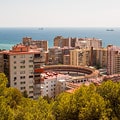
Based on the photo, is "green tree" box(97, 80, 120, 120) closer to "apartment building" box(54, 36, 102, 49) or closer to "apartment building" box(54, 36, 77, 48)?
"apartment building" box(54, 36, 102, 49)

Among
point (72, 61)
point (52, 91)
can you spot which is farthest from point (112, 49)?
point (52, 91)

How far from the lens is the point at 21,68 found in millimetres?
18875

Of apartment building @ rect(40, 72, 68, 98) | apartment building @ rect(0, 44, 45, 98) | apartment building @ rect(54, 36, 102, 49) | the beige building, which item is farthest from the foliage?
apartment building @ rect(54, 36, 102, 49)

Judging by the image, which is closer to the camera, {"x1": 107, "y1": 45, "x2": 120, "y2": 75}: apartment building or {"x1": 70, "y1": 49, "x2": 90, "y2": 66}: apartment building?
{"x1": 107, "y1": 45, "x2": 120, "y2": 75}: apartment building

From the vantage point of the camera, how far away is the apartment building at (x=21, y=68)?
1864 centimetres

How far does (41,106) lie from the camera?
8.52 metres

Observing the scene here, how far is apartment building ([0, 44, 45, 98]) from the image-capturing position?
18.6 m

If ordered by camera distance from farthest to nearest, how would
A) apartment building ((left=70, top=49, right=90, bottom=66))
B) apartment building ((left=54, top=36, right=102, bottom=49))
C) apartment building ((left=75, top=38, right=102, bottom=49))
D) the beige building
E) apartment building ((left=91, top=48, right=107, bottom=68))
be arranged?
apartment building ((left=54, top=36, right=102, bottom=49)) → apartment building ((left=75, top=38, right=102, bottom=49)) → apartment building ((left=91, top=48, right=107, bottom=68)) → the beige building → apartment building ((left=70, top=49, right=90, bottom=66))

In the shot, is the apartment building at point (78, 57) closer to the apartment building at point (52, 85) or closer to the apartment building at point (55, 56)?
the apartment building at point (55, 56)

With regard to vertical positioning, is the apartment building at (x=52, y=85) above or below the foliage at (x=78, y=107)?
below

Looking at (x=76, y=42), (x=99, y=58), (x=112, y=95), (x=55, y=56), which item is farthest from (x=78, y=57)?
(x=112, y=95)

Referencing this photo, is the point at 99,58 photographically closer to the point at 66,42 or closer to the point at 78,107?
the point at 66,42

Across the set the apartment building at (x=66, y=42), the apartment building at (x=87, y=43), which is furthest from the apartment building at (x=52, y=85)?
the apartment building at (x=66, y=42)

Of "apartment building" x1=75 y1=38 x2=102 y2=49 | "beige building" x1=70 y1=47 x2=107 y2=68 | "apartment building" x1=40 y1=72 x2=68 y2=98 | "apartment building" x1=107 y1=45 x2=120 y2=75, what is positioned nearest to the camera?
"apartment building" x1=40 y1=72 x2=68 y2=98
